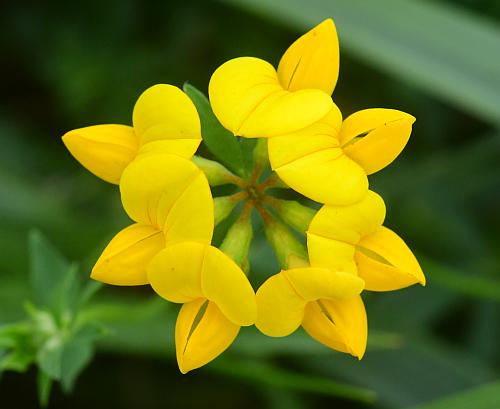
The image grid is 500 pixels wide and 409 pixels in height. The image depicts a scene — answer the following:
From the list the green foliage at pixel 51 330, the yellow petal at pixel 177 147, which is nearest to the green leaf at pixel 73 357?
the green foliage at pixel 51 330

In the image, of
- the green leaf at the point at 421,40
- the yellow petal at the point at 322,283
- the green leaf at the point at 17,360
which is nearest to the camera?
the yellow petal at the point at 322,283

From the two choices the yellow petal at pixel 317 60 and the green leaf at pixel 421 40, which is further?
the green leaf at pixel 421 40

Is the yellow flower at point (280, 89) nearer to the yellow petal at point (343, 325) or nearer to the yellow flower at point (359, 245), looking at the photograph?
the yellow flower at point (359, 245)

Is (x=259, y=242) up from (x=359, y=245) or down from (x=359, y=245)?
down

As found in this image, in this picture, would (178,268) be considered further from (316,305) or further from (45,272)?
(45,272)

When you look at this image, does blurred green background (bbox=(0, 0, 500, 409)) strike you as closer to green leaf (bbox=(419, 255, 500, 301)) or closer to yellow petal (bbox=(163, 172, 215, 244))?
green leaf (bbox=(419, 255, 500, 301))

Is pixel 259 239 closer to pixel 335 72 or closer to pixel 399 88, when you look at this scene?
pixel 399 88

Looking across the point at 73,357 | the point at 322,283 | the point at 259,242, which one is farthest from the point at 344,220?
the point at 259,242

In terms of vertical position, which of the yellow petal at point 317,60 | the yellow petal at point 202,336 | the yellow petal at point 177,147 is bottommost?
the yellow petal at point 202,336
